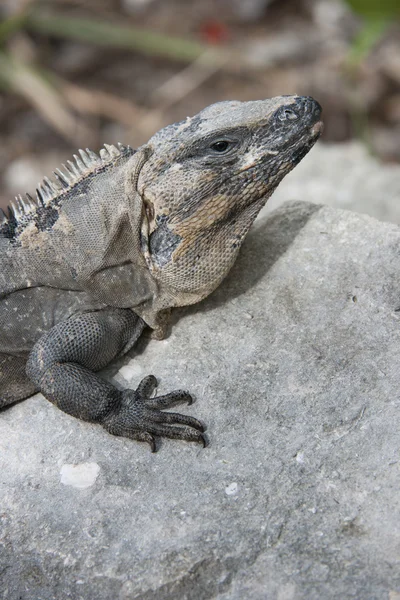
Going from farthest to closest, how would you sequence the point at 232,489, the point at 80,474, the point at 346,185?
the point at 346,185
the point at 80,474
the point at 232,489

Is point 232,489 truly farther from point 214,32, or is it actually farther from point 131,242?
point 214,32

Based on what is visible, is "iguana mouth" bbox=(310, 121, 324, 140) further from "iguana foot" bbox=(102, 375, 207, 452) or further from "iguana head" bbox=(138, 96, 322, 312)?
"iguana foot" bbox=(102, 375, 207, 452)

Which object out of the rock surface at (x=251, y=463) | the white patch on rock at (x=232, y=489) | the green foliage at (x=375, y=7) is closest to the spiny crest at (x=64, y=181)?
the rock surface at (x=251, y=463)

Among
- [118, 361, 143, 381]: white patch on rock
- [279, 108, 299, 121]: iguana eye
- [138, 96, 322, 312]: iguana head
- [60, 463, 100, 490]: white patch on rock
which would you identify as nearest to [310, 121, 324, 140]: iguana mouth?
[138, 96, 322, 312]: iguana head

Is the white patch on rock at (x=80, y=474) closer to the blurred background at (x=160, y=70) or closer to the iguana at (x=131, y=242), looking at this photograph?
the iguana at (x=131, y=242)

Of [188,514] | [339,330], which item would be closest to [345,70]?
[339,330]

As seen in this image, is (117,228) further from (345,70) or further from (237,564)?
(345,70)

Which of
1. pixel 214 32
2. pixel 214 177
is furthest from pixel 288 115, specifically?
pixel 214 32
